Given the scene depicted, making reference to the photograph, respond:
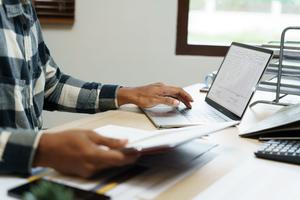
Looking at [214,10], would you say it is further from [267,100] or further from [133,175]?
[133,175]

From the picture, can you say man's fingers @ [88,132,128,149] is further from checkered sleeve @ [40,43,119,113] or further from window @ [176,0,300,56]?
window @ [176,0,300,56]

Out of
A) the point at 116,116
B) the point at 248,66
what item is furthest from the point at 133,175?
the point at 248,66

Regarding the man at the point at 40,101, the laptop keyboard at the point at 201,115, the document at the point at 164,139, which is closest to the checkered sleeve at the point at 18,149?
the man at the point at 40,101

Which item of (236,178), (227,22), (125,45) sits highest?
(227,22)

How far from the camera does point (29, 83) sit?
4.17ft

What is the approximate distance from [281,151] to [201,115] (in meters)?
0.39

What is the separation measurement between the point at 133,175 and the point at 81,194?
0.13m

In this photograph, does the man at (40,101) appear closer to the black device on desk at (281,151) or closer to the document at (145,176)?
the document at (145,176)

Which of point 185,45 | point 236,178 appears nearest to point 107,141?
point 236,178

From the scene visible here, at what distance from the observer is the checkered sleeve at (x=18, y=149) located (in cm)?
75

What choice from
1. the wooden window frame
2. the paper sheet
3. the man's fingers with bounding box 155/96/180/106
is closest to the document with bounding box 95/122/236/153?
the paper sheet

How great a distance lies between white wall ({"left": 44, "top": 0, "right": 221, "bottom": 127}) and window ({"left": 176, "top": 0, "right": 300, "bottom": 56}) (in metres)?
0.06

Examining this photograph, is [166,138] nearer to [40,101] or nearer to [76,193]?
[76,193]

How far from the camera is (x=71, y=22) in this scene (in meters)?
2.76
